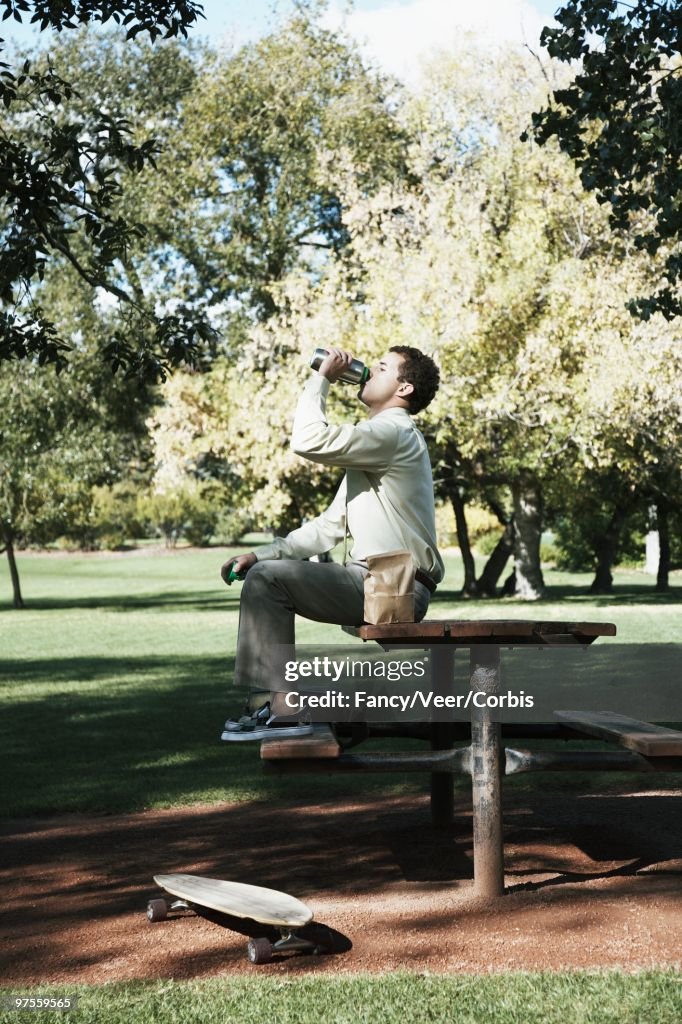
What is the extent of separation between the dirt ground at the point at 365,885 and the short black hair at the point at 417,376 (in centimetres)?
220

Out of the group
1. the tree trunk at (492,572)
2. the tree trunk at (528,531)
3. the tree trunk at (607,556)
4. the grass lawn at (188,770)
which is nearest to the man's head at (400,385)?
the grass lawn at (188,770)

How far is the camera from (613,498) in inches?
1657

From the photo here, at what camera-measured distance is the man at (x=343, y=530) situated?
5.41 m

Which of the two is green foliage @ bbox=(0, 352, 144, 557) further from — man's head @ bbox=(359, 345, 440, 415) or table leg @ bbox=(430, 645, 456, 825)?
man's head @ bbox=(359, 345, 440, 415)

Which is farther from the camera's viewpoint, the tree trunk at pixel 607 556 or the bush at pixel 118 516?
the bush at pixel 118 516

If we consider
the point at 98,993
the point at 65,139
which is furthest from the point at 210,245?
the point at 98,993

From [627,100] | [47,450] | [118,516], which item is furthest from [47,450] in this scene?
[118,516]

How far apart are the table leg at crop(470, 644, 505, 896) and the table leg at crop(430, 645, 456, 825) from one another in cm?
74

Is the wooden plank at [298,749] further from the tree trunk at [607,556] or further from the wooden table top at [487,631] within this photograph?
the tree trunk at [607,556]

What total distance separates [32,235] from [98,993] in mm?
6423

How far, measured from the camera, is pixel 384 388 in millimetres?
5926

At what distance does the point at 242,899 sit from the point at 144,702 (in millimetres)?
9166

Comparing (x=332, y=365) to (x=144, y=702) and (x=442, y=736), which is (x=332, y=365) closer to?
(x=442, y=736)

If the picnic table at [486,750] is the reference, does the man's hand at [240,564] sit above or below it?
above
